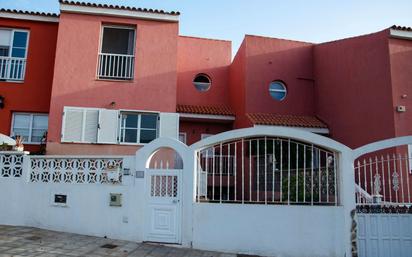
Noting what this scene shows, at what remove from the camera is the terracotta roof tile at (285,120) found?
1454cm

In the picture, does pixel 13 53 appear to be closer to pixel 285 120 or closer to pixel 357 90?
pixel 285 120

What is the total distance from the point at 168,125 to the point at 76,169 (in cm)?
461

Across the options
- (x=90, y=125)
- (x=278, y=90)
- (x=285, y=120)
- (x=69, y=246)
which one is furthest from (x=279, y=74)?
(x=69, y=246)

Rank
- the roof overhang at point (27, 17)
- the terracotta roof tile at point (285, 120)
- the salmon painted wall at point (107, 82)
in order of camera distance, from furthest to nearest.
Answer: the terracotta roof tile at point (285, 120)
the roof overhang at point (27, 17)
the salmon painted wall at point (107, 82)

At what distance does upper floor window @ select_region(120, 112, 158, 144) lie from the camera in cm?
1295

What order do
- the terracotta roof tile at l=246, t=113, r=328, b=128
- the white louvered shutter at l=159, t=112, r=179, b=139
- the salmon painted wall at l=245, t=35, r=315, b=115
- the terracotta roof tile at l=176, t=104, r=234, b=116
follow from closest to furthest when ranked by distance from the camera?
the white louvered shutter at l=159, t=112, r=179, b=139
the terracotta roof tile at l=246, t=113, r=328, b=128
the terracotta roof tile at l=176, t=104, r=234, b=116
the salmon painted wall at l=245, t=35, r=315, b=115

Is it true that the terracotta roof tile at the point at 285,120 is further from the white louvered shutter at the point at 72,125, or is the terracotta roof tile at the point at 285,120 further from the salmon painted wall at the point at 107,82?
the white louvered shutter at the point at 72,125

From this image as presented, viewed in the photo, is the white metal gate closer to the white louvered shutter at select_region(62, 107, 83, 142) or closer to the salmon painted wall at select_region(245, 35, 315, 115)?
the salmon painted wall at select_region(245, 35, 315, 115)

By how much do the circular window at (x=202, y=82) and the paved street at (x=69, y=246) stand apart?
10627 mm

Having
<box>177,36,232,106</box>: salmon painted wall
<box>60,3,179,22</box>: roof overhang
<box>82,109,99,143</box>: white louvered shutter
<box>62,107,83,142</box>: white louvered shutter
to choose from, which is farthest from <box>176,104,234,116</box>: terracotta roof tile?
<box>62,107,83,142</box>: white louvered shutter

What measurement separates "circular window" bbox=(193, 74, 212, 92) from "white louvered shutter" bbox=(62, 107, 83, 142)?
6.58 m

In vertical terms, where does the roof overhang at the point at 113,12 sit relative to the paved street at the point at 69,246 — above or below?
above

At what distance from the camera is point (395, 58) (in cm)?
1343

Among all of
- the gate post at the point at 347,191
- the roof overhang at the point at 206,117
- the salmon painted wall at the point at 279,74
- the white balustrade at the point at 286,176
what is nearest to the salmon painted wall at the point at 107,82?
the roof overhang at the point at 206,117
